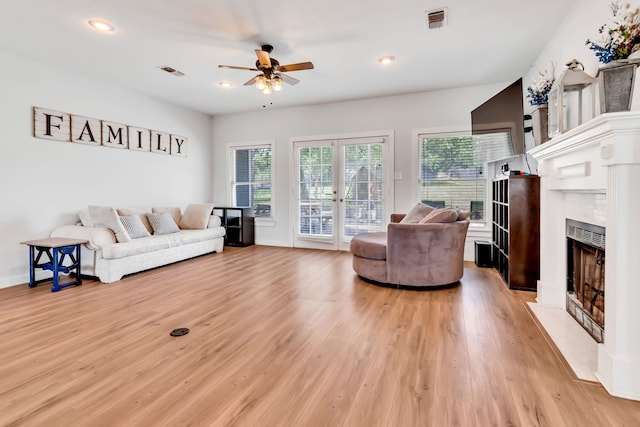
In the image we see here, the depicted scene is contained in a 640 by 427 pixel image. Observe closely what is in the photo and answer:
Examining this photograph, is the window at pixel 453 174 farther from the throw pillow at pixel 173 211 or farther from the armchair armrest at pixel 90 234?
the armchair armrest at pixel 90 234

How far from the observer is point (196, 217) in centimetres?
554

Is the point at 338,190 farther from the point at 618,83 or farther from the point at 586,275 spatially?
the point at 618,83

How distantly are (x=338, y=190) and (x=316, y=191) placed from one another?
437 millimetres

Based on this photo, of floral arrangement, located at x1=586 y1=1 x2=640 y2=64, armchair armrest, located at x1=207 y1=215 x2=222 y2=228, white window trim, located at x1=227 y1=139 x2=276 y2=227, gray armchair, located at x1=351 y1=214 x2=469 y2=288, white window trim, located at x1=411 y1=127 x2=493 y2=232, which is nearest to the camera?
floral arrangement, located at x1=586 y1=1 x2=640 y2=64

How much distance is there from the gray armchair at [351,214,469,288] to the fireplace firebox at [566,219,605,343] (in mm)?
990

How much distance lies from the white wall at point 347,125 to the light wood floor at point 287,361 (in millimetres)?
2537

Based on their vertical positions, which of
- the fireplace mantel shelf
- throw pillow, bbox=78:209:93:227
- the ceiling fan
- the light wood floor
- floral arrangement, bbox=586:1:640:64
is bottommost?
the light wood floor

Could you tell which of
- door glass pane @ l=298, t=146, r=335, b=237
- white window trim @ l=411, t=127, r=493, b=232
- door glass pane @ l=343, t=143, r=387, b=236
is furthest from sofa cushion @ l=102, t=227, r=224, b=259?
white window trim @ l=411, t=127, r=493, b=232

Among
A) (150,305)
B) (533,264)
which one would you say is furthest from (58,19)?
(533,264)

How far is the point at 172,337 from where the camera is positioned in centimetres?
230

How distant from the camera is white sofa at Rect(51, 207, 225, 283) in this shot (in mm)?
3748

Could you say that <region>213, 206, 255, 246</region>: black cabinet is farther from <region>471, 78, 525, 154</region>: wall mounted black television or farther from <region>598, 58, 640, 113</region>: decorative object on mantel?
<region>598, 58, 640, 113</region>: decorative object on mantel

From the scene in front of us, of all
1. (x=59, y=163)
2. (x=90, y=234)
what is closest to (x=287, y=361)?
(x=90, y=234)

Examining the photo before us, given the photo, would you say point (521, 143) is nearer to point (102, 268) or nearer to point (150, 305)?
point (150, 305)
